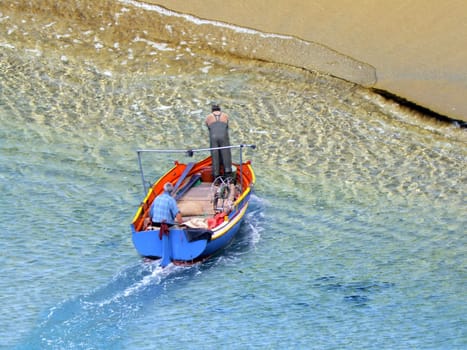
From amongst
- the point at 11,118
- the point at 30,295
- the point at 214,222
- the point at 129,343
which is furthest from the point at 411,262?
the point at 11,118

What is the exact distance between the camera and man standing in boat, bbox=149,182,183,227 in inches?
603

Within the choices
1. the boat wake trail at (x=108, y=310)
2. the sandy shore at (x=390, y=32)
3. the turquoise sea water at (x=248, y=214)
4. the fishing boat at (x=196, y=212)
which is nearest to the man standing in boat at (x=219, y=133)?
the fishing boat at (x=196, y=212)

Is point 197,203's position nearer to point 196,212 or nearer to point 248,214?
point 196,212

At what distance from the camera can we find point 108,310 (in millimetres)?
14070

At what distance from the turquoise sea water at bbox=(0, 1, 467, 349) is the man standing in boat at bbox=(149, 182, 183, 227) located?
85 centimetres

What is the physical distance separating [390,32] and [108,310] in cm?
1358

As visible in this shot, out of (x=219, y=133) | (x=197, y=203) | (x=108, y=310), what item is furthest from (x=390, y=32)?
(x=108, y=310)

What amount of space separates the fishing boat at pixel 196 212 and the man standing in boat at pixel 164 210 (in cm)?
18

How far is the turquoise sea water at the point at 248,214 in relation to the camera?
13.9 meters

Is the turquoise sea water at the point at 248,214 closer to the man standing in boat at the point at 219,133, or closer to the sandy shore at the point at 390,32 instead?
the sandy shore at the point at 390,32

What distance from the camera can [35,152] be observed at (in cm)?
1950

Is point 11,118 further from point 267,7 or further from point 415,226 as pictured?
point 415,226

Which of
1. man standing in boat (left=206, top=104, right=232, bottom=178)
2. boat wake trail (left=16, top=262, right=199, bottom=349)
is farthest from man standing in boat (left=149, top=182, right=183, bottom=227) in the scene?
man standing in boat (left=206, top=104, right=232, bottom=178)

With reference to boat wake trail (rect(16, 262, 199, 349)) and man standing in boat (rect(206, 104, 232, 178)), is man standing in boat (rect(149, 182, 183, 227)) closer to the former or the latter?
boat wake trail (rect(16, 262, 199, 349))
